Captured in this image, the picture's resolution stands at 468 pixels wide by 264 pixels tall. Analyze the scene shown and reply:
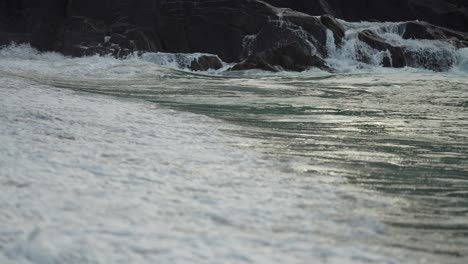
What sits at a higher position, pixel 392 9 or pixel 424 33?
pixel 392 9

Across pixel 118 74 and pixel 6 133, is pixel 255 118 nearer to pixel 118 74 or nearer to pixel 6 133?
pixel 6 133

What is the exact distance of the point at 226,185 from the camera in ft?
11.2

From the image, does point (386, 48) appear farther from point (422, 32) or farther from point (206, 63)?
point (206, 63)

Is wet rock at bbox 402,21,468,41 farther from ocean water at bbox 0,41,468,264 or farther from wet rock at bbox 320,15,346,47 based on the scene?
ocean water at bbox 0,41,468,264

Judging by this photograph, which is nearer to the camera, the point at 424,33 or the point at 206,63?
the point at 206,63

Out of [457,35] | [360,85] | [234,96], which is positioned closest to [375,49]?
[457,35]

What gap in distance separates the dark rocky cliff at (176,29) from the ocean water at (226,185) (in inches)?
521

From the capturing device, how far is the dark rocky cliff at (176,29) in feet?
70.1

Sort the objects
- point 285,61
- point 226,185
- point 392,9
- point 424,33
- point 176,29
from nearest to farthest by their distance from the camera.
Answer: point 226,185 → point 285,61 → point 176,29 → point 424,33 → point 392,9

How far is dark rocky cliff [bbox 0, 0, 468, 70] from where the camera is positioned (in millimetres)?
21359

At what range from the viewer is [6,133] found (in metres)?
4.81

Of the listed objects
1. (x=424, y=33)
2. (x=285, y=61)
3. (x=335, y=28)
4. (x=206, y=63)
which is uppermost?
(x=424, y=33)

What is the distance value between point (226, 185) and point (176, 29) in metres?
20.1

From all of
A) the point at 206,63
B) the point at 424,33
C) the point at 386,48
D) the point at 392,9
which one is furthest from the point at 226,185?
the point at 392,9
